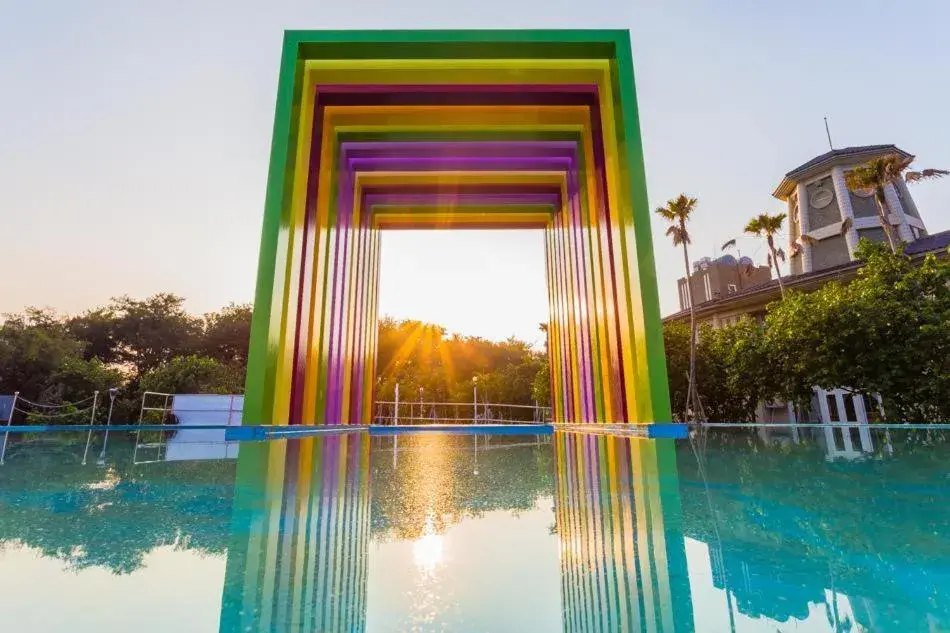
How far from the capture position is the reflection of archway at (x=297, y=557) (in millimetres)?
1086

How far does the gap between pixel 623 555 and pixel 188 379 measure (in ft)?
82.2

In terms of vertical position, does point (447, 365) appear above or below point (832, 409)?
above

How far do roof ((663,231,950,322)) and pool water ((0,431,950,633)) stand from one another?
23.5 meters

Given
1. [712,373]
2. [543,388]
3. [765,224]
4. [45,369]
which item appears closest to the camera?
[712,373]

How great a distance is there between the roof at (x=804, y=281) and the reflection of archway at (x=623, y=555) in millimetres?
23244

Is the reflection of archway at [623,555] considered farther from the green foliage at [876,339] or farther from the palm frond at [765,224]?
the palm frond at [765,224]

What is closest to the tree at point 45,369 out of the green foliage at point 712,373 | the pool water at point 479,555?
the pool water at point 479,555

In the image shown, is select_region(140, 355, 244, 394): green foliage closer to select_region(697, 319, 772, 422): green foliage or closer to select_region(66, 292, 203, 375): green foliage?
select_region(66, 292, 203, 375): green foliage

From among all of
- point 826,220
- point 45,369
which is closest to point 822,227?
point 826,220

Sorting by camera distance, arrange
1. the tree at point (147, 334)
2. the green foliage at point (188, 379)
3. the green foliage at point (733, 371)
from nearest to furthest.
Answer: the green foliage at point (733, 371), the green foliage at point (188, 379), the tree at point (147, 334)

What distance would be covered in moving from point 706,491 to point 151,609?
2688 millimetres

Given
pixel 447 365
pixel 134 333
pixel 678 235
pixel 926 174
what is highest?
pixel 926 174

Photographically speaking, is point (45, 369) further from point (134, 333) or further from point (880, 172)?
point (880, 172)

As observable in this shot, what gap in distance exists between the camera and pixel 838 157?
1152 inches
